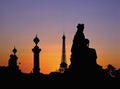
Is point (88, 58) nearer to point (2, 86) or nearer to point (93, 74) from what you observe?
point (93, 74)

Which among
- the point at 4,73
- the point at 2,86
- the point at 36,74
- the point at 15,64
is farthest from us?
the point at 15,64

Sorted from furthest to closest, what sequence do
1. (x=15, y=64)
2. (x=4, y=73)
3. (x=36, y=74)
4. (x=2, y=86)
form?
(x=15, y=64), (x=36, y=74), (x=4, y=73), (x=2, y=86)

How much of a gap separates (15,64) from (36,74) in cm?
923

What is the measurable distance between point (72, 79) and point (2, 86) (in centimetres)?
772

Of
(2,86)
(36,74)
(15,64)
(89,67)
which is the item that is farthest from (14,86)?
(15,64)

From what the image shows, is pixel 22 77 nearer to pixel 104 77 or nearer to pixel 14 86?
pixel 14 86

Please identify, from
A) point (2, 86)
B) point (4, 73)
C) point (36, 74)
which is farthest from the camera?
point (36, 74)

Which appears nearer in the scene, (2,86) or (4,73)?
(2,86)

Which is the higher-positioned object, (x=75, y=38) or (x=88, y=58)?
(x=75, y=38)

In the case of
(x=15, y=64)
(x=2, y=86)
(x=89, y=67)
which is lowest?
(x=2, y=86)

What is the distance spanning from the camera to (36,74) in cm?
3822

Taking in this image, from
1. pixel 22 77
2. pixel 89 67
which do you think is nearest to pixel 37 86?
pixel 22 77

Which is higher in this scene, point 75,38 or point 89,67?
point 75,38

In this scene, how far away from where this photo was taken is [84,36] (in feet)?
121
